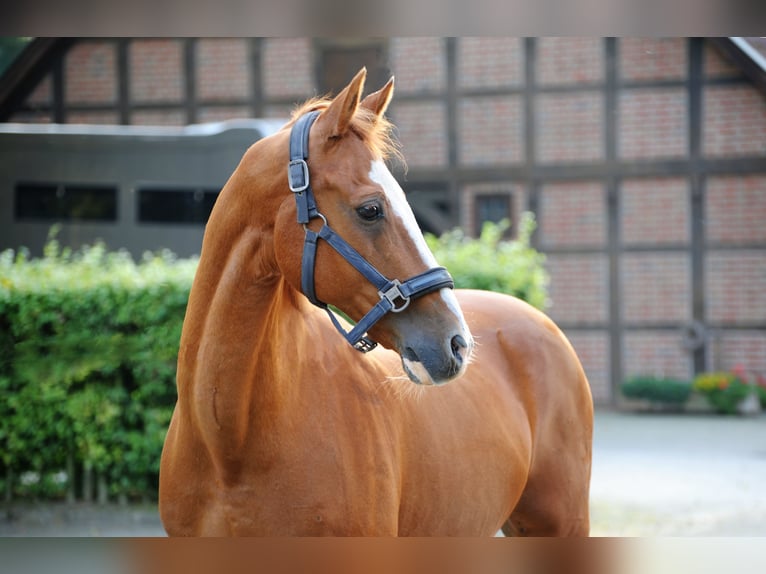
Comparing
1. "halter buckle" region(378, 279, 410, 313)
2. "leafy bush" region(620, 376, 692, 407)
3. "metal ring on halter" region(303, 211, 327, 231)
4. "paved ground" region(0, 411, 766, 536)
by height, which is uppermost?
"metal ring on halter" region(303, 211, 327, 231)

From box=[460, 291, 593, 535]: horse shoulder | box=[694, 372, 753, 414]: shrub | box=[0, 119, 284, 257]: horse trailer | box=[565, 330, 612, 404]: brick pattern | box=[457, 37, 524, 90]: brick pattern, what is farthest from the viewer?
box=[457, 37, 524, 90]: brick pattern

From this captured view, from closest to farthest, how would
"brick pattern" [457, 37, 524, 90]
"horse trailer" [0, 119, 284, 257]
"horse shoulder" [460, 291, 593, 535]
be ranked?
"horse shoulder" [460, 291, 593, 535]
"horse trailer" [0, 119, 284, 257]
"brick pattern" [457, 37, 524, 90]

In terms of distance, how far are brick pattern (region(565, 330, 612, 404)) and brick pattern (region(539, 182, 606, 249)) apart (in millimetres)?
884

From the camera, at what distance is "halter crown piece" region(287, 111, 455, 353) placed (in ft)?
5.41

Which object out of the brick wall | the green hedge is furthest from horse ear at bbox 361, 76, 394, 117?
the brick wall

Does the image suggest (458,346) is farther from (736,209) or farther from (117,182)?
(736,209)

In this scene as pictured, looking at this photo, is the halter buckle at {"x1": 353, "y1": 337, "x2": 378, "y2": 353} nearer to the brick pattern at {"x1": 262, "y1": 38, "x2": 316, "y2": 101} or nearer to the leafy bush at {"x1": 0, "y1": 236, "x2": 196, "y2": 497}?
the leafy bush at {"x1": 0, "y1": 236, "x2": 196, "y2": 497}

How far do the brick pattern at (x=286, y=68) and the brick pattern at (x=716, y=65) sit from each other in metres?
3.79

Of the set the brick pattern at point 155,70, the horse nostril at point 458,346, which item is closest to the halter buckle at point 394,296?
the horse nostril at point 458,346

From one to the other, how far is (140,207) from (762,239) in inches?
223

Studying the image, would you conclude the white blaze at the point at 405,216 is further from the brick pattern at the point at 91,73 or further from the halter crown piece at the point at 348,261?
the brick pattern at the point at 91,73

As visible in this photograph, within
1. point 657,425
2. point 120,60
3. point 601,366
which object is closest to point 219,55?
point 120,60

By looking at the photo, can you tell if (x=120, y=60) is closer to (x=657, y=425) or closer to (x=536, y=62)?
(x=536, y=62)

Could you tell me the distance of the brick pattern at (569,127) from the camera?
27.7ft
